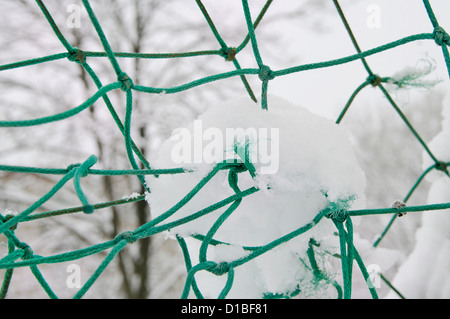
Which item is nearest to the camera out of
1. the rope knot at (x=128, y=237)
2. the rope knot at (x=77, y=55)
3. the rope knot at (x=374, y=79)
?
the rope knot at (x=128, y=237)

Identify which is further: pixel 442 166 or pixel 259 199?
pixel 442 166

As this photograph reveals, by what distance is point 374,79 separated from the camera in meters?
0.64

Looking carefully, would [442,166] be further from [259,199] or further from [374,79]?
[259,199]

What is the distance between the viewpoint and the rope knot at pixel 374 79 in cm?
63

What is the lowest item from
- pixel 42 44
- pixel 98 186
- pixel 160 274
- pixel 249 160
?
pixel 249 160

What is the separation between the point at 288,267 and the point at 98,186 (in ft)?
9.21

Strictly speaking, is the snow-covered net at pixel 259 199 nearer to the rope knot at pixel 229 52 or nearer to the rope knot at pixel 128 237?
the rope knot at pixel 128 237

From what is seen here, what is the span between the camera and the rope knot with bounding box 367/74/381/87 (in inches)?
24.9

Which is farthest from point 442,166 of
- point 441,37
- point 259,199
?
point 259,199

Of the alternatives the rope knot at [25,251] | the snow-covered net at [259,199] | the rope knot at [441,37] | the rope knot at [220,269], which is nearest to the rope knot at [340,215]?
the snow-covered net at [259,199]

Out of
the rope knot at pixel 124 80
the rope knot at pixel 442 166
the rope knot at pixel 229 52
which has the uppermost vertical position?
the rope knot at pixel 229 52
